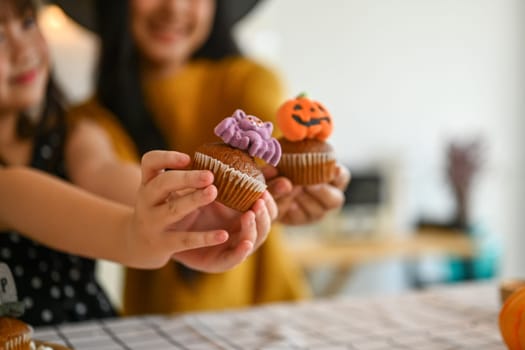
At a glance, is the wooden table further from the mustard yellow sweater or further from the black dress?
the black dress

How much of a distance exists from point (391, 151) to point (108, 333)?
2060 millimetres

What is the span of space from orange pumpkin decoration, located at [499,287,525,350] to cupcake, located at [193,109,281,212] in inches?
10.1

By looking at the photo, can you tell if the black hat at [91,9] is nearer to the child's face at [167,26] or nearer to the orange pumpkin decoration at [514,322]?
the child's face at [167,26]

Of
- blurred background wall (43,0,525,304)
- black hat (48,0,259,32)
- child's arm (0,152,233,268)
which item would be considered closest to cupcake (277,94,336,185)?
child's arm (0,152,233,268)

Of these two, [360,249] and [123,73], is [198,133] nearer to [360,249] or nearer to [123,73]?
[123,73]

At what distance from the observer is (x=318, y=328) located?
679 millimetres

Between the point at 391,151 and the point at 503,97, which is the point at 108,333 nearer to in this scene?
the point at 391,151

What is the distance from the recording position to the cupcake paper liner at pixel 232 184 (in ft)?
1.58

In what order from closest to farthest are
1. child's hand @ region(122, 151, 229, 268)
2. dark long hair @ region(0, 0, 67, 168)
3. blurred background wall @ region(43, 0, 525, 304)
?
child's hand @ region(122, 151, 229, 268), dark long hair @ region(0, 0, 67, 168), blurred background wall @ region(43, 0, 525, 304)

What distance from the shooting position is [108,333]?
66 centimetres

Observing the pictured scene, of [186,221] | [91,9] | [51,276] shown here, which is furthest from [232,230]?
[91,9]

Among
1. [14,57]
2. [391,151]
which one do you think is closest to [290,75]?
[391,151]

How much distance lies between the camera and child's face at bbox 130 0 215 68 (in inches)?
39.2

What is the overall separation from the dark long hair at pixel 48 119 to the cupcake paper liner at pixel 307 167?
1.20 ft
